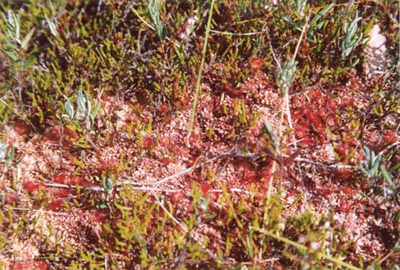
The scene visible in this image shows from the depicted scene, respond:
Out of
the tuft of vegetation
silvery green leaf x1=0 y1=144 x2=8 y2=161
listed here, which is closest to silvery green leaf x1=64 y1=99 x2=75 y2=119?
the tuft of vegetation

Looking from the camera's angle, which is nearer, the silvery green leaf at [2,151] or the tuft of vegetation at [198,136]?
the tuft of vegetation at [198,136]

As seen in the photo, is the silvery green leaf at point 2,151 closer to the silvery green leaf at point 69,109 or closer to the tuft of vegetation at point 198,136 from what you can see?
the tuft of vegetation at point 198,136

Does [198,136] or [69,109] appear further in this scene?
[198,136]

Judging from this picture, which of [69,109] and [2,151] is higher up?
[69,109]

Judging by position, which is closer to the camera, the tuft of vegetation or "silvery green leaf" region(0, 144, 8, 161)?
the tuft of vegetation

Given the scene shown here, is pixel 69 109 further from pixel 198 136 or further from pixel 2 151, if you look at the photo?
pixel 198 136

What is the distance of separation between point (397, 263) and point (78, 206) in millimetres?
1828

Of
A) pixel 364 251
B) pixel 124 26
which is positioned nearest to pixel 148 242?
pixel 364 251

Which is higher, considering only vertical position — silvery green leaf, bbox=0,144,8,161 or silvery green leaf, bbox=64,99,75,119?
silvery green leaf, bbox=64,99,75,119

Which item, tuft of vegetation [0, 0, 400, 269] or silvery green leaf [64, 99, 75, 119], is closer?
tuft of vegetation [0, 0, 400, 269]

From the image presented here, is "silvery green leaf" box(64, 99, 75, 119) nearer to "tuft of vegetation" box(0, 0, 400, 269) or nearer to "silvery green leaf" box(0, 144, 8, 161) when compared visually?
"tuft of vegetation" box(0, 0, 400, 269)

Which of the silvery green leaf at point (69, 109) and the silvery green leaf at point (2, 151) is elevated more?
the silvery green leaf at point (69, 109)

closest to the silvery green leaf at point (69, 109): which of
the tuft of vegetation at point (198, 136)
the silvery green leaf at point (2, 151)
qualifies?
the tuft of vegetation at point (198, 136)

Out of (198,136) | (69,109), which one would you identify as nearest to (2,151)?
(69,109)
